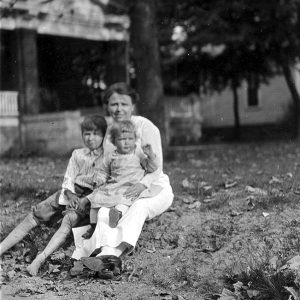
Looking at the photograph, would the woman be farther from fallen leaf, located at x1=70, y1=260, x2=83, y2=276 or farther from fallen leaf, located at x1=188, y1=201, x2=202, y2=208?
fallen leaf, located at x1=188, y1=201, x2=202, y2=208

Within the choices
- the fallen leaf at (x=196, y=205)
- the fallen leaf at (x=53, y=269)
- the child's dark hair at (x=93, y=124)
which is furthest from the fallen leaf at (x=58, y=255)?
the fallen leaf at (x=196, y=205)

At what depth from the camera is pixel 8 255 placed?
229 inches

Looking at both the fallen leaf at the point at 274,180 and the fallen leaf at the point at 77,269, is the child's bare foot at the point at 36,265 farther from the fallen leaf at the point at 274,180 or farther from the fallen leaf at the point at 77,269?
the fallen leaf at the point at 274,180

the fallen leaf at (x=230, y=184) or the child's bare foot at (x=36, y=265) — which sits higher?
the fallen leaf at (x=230, y=184)

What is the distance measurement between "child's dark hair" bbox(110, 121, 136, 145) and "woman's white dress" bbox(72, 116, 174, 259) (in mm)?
100

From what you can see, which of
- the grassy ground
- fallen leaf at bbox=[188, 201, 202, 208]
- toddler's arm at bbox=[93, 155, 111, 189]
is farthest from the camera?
fallen leaf at bbox=[188, 201, 202, 208]

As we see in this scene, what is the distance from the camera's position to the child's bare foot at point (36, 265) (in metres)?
5.10

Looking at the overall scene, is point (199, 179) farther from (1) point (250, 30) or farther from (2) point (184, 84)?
(2) point (184, 84)

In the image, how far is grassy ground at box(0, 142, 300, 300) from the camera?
14.6 ft

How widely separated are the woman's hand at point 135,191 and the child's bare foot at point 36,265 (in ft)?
3.16

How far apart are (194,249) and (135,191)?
2.53 ft

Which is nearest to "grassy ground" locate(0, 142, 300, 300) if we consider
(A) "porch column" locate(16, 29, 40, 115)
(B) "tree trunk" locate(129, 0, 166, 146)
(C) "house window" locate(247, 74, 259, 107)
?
(B) "tree trunk" locate(129, 0, 166, 146)

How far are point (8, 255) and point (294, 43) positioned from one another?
51.5 feet

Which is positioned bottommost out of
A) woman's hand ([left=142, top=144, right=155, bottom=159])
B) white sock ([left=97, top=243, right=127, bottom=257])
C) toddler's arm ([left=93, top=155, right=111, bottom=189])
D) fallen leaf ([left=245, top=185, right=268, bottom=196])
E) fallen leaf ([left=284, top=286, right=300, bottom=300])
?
fallen leaf ([left=284, top=286, right=300, bottom=300])
